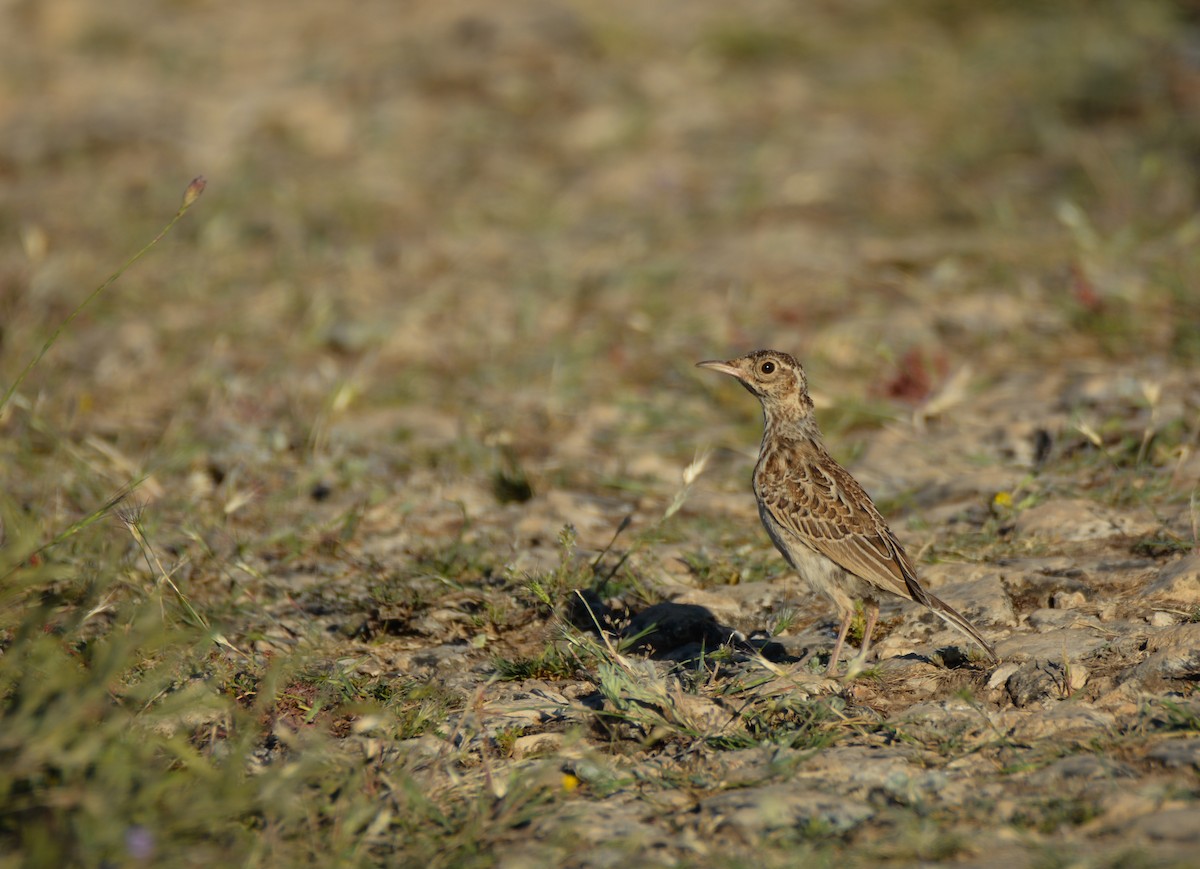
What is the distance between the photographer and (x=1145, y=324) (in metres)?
8.13

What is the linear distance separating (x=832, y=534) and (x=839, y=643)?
46cm

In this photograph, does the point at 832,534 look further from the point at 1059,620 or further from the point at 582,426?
the point at 582,426

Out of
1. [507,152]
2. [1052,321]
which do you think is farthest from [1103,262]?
[507,152]

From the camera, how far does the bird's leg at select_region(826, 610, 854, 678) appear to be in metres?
4.82

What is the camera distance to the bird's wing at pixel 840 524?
16.5 ft

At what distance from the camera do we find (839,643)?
192 inches

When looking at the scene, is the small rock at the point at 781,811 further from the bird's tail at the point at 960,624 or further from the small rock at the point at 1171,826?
the bird's tail at the point at 960,624

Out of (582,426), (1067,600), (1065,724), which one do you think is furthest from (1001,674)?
(582,426)

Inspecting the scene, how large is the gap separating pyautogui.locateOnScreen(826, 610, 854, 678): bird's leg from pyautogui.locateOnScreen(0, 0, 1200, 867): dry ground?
0.10 meters

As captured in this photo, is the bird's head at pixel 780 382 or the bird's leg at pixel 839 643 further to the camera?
the bird's head at pixel 780 382

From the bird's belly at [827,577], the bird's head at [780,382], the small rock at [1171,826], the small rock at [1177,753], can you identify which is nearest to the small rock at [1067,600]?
the bird's belly at [827,577]

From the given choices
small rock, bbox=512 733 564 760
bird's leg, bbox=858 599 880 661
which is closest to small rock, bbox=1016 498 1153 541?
bird's leg, bbox=858 599 880 661

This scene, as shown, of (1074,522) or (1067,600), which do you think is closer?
(1067,600)

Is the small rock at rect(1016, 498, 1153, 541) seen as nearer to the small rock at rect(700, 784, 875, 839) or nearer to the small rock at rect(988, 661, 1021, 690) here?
the small rock at rect(988, 661, 1021, 690)
